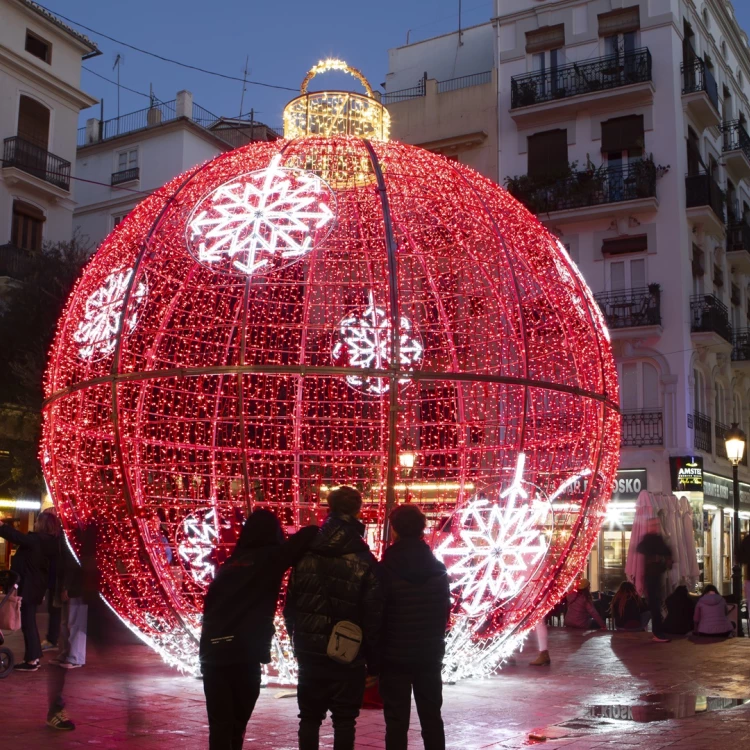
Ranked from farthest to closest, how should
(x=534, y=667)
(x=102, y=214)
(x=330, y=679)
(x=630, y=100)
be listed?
(x=102, y=214), (x=630, y=100), (x=534, y=667), (x=330, y=679)

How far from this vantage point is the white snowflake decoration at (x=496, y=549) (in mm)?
7008

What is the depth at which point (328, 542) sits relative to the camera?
4527 millimetres

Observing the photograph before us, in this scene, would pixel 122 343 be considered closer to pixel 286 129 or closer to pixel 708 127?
pixel 286 129

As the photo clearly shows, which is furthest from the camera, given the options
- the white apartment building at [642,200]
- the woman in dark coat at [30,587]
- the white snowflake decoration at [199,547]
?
the white apartment building at [642,200]

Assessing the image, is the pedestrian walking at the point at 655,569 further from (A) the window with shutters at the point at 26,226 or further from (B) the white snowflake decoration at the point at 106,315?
(A) the window with shutters at the point at 26,226

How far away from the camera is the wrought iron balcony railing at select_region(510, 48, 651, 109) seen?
2244cm

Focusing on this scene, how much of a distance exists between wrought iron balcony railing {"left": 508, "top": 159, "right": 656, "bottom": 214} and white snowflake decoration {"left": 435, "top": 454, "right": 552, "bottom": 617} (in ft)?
52.4

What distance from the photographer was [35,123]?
24.4 m

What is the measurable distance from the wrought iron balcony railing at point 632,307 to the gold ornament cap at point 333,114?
14.0 m

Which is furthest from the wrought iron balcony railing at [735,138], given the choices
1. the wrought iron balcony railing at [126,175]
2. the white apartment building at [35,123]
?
the white apartment building at [35,123]

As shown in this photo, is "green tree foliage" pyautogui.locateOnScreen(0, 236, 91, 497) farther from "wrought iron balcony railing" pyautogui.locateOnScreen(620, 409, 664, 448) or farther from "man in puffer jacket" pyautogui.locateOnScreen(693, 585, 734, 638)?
"wrought iron balcony railing" pyautogui.locateOnScreen(620, 409, 664, 448)

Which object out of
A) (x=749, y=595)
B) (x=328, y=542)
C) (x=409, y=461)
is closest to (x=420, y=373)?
(x=409, y=461)

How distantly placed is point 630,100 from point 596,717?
18.3m

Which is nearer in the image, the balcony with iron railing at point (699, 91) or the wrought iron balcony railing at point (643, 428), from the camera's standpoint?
the wrought iron balcony railing at point (643, 428)
